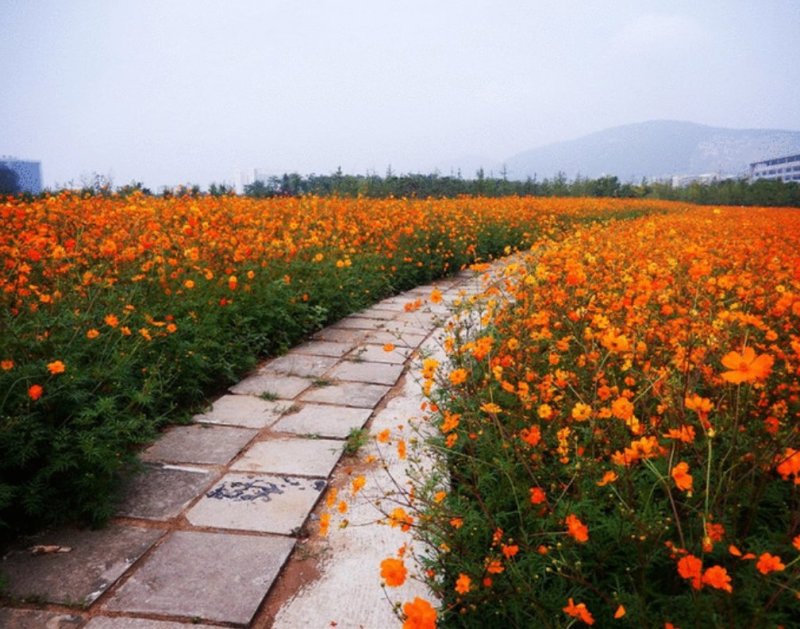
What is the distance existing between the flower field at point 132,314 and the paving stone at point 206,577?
384 millimetres

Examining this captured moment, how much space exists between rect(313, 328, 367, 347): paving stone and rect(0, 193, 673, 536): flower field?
4.5 inches

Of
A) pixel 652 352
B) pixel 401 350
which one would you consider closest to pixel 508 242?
pixel 401 350

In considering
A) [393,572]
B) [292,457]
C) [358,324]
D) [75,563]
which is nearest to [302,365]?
[358,324]

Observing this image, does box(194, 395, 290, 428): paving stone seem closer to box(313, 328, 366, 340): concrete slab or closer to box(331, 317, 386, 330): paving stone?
box(313, 328, 366, 340): concrete slab

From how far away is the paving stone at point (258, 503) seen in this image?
215cm

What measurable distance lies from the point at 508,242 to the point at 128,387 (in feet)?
25.2

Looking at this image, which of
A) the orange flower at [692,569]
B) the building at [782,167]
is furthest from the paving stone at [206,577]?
the building at [782,167]

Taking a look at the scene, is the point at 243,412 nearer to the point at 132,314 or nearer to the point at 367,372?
the point at 132,314

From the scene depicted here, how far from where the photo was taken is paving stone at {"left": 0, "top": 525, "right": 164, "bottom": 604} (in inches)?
69.3

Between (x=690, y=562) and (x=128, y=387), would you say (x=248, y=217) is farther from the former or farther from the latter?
(x=690, y=562)

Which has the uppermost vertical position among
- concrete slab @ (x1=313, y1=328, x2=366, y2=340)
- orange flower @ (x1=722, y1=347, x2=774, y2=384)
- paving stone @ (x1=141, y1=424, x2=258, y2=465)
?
orange flower @ (x1=722, y1=347, x2=774, y2=384)

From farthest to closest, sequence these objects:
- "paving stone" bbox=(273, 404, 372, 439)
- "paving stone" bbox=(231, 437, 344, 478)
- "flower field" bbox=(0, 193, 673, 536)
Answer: "paving stone" bbox=(273, 404, 372, 439), "paving stone" bbox=(231, 437, 344, 478), "flower field" bbox=(0, 193, 673, 536)

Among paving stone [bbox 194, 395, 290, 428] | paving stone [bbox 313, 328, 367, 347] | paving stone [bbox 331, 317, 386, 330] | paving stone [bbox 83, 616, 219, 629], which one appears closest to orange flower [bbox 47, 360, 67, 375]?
paving stone [bbox 83, 616, 219, 629]

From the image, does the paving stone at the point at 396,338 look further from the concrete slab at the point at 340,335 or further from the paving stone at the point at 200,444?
the paving stone at the point at 200,444
